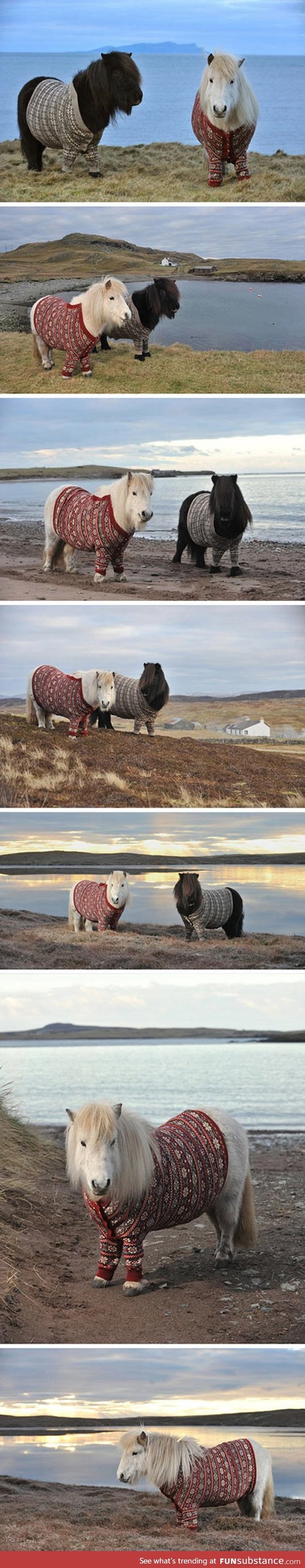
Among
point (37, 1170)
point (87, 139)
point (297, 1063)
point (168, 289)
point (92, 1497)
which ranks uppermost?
point (87, 139)

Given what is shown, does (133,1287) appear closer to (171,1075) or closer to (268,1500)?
(268,1500)

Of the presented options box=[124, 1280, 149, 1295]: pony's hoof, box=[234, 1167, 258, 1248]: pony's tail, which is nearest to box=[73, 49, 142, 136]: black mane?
box=[234, 1167, 258, 1248]: pony's tail

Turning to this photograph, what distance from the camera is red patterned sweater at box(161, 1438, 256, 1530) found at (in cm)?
416

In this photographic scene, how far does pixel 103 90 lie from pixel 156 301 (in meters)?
0.78

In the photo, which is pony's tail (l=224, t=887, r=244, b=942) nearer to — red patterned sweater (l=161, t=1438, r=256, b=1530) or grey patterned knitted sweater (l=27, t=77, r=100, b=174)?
red patterned sweater (l=161, t=1438, r=256, b=1530)

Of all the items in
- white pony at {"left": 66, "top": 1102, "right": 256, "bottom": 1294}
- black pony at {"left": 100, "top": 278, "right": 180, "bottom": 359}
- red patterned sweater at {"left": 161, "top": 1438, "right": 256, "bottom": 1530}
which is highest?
black pony at {"left": 100, "top": 278, "right": 180, "bottom": 359}

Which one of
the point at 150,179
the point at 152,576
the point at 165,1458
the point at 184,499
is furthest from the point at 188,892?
the point at 150,179

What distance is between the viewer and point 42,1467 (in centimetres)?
459

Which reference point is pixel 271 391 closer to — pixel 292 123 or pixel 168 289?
pixel 168 289

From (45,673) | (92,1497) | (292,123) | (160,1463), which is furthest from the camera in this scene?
(292,123)

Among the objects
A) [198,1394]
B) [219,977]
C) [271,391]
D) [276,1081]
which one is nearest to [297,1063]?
[276,1081]

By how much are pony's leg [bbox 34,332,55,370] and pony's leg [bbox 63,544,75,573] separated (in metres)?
0.67

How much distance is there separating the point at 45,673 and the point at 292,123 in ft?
7.65

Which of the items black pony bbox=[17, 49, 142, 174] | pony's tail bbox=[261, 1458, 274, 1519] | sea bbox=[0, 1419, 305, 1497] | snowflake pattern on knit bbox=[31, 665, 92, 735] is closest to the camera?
pony's tail bbox=[261, 1458, 274, 1519]
